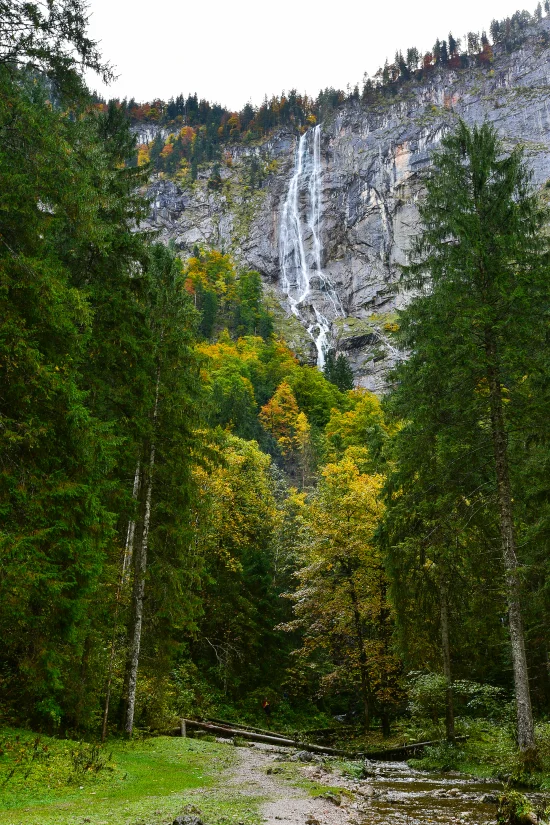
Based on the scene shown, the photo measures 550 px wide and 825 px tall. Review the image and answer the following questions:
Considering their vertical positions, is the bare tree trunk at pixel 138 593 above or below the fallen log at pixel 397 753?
above

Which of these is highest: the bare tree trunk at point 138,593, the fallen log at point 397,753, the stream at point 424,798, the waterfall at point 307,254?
the waterfall at point 307,254

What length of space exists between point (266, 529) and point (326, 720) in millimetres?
9330

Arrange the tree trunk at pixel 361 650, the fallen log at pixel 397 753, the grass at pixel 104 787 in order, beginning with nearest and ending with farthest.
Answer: the grass at pixel 104 787 < the fallen log at pixel 397 753 < the tree trunk at pixel 361 650

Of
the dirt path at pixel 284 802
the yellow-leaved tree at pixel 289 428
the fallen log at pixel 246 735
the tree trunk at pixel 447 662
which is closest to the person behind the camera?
the dirt path at pixel 284 802

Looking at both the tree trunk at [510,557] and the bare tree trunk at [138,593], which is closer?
the tree trunk at [510,557]

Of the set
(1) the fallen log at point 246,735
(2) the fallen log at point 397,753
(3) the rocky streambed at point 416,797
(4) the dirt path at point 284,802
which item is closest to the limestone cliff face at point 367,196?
(1) the fallen log at point 246,735

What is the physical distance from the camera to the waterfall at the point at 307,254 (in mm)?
91062

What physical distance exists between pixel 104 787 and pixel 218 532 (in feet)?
61.4

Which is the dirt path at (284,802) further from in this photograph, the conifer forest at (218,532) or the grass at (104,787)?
the grass at (104,787)

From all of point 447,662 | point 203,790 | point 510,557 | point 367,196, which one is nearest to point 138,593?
point 203,790

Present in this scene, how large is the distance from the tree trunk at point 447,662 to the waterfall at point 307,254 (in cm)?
6769

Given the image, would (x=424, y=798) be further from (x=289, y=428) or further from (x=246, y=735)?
(x=289, y=428)

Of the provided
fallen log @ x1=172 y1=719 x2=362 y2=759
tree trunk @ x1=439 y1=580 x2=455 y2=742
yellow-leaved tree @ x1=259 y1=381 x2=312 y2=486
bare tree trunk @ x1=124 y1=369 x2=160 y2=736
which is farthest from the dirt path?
yellow-leaved tree @ x1=259 y1=381 x2=312 y2=486

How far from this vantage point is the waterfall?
91062mm
